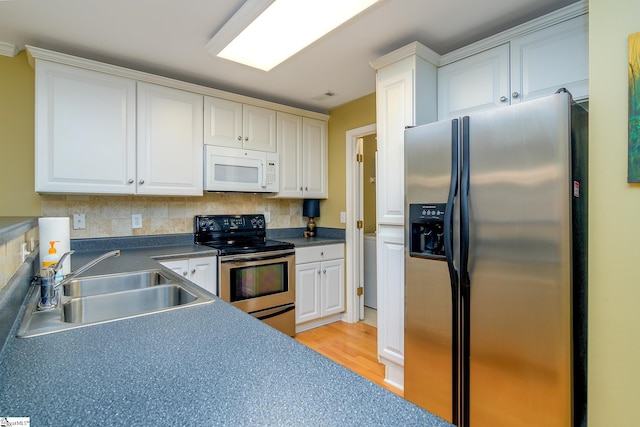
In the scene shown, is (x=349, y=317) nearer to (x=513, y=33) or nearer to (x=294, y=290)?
(x=294, y=290)

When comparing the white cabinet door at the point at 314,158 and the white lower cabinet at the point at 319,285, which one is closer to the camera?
the white lower cabinet at the point at 319,285

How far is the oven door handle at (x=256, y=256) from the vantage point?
8.48ft

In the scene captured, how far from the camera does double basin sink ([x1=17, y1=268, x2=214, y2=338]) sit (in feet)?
3.42

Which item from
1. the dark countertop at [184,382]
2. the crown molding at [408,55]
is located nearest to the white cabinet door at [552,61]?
the crown molding at [408,55]

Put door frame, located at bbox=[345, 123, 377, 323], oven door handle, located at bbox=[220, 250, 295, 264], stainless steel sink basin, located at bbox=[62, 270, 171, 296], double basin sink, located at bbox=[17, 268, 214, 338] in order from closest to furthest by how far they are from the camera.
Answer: double basin sink, located at bbox=[17, 268, 214, 338] < stainless steel sink basin, located at bbox=[62, 270, 171, 296] < oven door handle, located at bbox=[220, 250, 295, 264] < door frame, located at bbox=[345, 123, 377, 323]

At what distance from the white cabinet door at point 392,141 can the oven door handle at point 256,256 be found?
1032 millimetres

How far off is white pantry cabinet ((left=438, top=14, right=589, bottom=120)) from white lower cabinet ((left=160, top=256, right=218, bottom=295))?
2.03m

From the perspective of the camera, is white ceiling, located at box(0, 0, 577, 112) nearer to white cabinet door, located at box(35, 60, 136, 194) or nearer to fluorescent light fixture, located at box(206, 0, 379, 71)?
fluorescent light fixture, located at box(206, 0, 379, 71)

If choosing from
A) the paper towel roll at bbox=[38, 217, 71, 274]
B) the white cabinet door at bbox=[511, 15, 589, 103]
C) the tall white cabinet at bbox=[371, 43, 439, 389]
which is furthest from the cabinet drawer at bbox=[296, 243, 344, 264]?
the white cabinet door at bbox=[511, 15, 589, 103]

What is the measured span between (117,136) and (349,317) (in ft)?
8.76

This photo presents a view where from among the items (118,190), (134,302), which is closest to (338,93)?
(118,190)

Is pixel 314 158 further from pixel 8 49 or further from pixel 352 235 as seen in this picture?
pixel 8 49

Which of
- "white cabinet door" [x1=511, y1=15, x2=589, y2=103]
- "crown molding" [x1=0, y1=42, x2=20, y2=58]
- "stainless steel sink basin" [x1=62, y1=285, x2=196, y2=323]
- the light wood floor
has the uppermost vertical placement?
"crown molding" [x1=0, y1=42, x2=20, y2=58]

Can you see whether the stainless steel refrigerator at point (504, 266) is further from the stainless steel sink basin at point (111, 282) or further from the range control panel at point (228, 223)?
the range control panel at point (228, 223)
